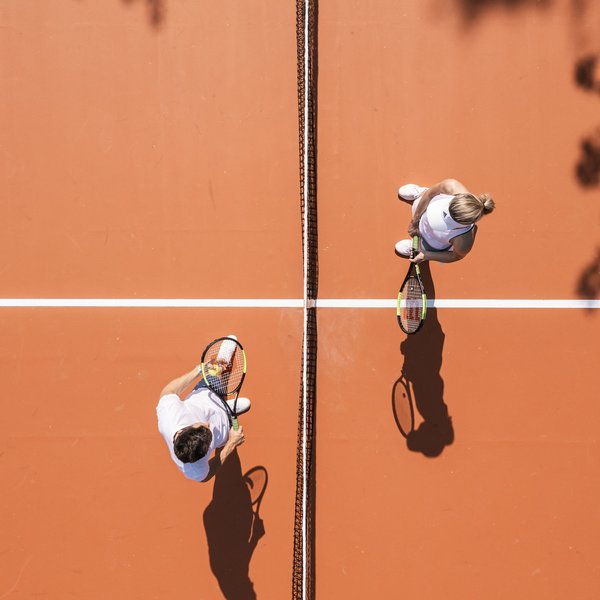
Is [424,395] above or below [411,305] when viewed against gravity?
below

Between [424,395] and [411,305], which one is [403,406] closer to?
[424,395]

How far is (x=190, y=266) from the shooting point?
540 centimetres

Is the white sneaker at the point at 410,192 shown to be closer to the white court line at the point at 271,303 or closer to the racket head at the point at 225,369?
the white court line at the point at 271,303

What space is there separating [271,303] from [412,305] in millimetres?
1500

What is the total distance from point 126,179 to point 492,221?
4023 mm

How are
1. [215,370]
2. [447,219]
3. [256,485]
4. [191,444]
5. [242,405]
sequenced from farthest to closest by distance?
[256,485]
[242,405]
[215,370]
[447,219]
[191,444]

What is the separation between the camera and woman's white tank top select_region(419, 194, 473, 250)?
13.8 feet

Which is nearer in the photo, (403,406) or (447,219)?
(447,219)

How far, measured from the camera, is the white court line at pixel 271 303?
5328mm

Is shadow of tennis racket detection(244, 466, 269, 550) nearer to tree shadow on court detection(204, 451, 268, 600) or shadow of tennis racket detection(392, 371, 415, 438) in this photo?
tree shadow on court detection(204, 451, 268, 600)

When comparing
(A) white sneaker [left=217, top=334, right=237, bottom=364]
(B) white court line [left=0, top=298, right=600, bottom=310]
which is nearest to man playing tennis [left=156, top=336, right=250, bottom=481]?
(A) white sneaker [left=217, top=334, right=237, bottom=364]

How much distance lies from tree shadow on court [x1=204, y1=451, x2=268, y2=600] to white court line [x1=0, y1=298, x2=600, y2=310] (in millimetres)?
1765

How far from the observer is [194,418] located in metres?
4.14

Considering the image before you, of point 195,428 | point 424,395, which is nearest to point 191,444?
point 195,428
